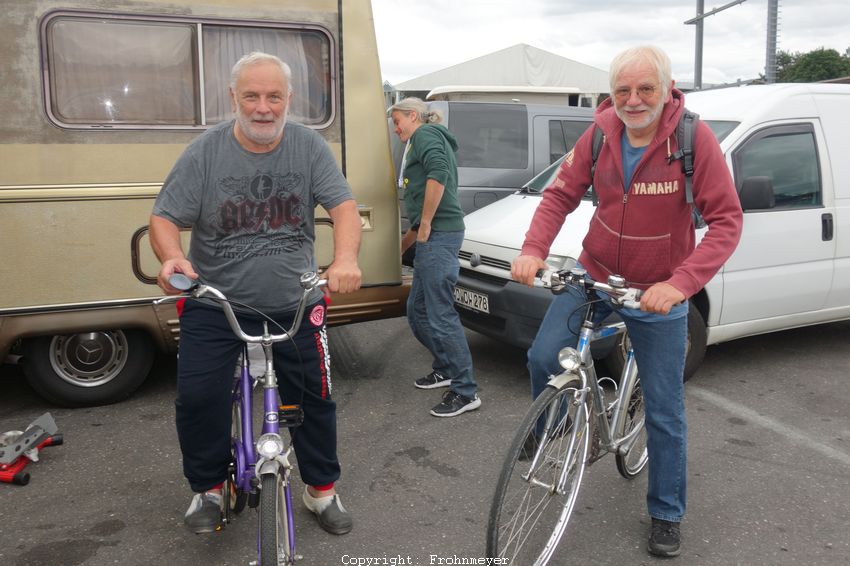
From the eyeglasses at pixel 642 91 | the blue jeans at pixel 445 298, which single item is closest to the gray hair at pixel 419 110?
the blue jeans at pixel 445 298

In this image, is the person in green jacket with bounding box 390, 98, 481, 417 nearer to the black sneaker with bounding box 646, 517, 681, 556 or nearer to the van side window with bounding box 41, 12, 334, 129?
the van side window with bounding box 41, 12, 334, 129

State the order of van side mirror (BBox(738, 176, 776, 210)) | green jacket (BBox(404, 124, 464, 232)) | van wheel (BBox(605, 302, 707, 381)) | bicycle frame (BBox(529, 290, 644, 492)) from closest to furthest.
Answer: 1. bicycle frame (BBox(529, 290, 644, 492))
2. green jacket (BBox(404, 124, 464, 232))
3. van side mirror (BBox(738, 176, 776, 210))
4. van wheel (BBox(605, 302, 707, 381))

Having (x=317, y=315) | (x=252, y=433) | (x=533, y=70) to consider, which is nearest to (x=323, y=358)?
(x=317, y=315)

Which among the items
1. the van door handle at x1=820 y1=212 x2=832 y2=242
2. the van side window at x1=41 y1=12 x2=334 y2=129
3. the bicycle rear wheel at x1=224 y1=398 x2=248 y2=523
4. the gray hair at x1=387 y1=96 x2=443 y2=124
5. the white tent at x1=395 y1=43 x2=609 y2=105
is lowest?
the bicycle rear wheel at x1=224 y1=398 x2=248 y2=523

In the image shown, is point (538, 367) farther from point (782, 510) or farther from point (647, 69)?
point (782, 510)

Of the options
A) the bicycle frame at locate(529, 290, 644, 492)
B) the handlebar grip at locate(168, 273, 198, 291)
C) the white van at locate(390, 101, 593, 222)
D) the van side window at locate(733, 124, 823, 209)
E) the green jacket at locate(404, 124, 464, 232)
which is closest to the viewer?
the handlebar grip at locate(168, 273, 198, 291)

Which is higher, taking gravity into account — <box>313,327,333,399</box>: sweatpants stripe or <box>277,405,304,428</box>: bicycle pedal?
<box>313,327,333,399</box>: sweatpants stripe

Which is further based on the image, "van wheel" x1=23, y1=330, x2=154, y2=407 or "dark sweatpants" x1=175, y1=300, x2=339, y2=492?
"van wheel" x1=23, y1=330, x2=154, y2=407

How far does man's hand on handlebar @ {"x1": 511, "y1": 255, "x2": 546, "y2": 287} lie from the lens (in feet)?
9.70

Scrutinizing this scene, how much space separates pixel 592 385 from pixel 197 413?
4.75ft

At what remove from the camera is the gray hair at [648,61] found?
2879mm

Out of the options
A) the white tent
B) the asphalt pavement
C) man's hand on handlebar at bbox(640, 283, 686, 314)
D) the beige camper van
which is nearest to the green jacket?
the beige camper van

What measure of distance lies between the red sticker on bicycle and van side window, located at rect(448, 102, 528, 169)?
4.58m

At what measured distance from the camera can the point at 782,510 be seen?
12.0 feet
